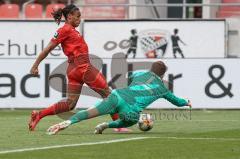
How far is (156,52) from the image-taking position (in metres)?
24.3

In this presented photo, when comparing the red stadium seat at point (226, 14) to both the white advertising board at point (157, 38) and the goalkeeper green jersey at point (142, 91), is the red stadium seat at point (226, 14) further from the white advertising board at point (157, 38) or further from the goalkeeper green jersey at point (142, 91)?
the goalkeeper green jersey at point (142, 91)

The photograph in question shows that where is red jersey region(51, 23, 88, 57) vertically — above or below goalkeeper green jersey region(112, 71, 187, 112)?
above

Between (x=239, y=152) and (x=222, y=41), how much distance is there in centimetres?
1269

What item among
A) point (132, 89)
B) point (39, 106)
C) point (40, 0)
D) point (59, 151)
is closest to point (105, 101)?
point (132, 89)

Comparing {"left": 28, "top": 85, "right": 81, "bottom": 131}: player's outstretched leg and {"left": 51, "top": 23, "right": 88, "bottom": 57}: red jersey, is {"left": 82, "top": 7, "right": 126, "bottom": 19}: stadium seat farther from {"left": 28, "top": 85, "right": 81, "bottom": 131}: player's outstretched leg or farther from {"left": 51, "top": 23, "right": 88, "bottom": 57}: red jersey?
{"left": 28, "top": 85, "right": 81, "bottom": 131}: player's outstretched leg

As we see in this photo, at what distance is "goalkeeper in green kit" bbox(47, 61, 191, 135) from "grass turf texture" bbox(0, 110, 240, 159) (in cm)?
22

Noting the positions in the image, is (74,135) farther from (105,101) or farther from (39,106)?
(39,106)

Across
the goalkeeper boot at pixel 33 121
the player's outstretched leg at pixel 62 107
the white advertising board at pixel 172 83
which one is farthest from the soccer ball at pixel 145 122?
the white advertising board at pixel 172 83

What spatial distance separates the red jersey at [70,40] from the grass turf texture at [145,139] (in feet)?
4.18

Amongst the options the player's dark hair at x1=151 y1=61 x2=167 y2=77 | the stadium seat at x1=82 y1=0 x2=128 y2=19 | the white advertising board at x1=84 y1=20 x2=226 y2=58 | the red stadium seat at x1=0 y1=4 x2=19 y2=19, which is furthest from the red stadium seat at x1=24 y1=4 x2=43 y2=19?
the player's dark hair at x1=151 y1=61 x2=167 y2=77

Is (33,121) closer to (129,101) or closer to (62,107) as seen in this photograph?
(62,107)

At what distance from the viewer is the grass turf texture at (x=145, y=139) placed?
11.3 m

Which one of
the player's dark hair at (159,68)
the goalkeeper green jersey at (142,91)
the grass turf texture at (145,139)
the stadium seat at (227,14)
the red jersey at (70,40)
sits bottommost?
the grass turf texture at (145,139)

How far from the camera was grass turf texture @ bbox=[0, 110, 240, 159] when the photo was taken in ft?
36.9
